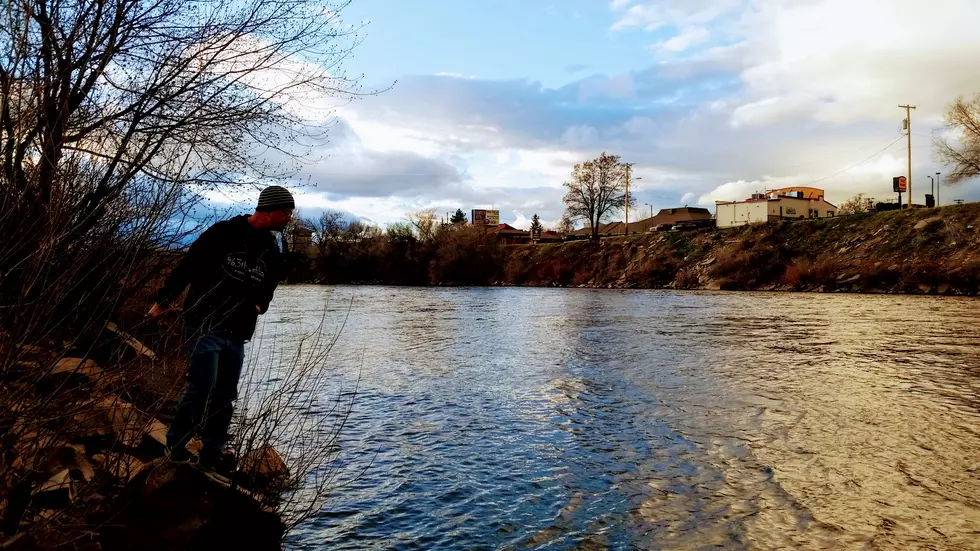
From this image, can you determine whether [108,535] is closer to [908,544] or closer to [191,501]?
[191,501]

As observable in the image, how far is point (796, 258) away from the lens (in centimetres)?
5122

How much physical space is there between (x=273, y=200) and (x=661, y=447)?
18.5 feet

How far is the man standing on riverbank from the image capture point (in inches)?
203

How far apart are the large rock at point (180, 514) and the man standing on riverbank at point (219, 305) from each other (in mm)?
299

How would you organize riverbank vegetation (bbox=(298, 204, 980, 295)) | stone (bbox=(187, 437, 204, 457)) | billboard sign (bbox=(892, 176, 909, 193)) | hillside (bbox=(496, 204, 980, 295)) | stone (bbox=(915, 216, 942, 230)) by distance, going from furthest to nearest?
billboard sign (bbox=(892, 176, 909, 193)) → stone (bbox=(915, 216, 942, 230)) → riverbank vegetation (bbox=(298, 204, 980, 295)) → hillside (bbox=(496, 204, 980, 295)) → stone (bbox=(187, 437, 204, 457))

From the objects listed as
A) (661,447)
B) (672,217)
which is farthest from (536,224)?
(661,447)

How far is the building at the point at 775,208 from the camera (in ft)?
237

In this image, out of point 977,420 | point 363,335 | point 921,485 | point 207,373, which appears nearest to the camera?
point 207,373

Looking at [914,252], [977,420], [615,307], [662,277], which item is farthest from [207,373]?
[662,277]

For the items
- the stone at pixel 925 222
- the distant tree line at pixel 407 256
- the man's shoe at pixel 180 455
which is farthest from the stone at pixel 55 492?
the distant tree line at pixel 407 256

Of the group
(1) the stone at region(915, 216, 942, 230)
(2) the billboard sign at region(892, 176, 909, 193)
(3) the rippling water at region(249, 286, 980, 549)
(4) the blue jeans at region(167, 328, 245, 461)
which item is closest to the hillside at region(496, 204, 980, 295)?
(1) the stone at region(915, 216, 942, 230)

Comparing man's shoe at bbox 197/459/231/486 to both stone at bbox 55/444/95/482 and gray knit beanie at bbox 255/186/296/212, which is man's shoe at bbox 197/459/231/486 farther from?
gray knit beanie at bbox 255/186/296/212

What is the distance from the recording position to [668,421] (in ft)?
31.7

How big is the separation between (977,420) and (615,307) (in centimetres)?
2524
